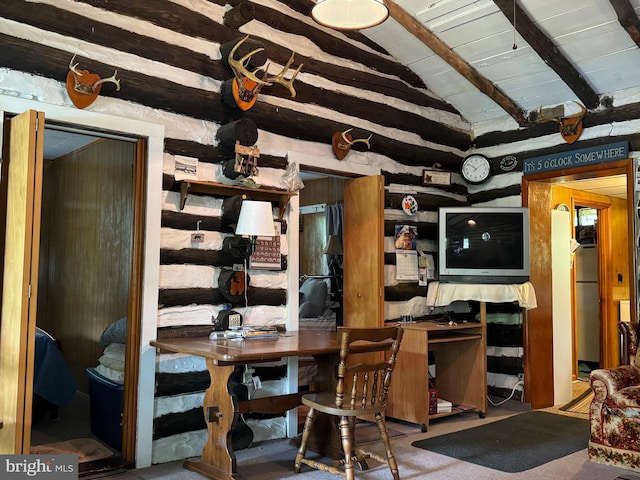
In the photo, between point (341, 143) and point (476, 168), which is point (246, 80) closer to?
point (341, 143)

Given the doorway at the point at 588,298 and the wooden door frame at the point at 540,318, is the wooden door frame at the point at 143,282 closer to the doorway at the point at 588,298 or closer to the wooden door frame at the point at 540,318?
the wooden door frame at the point at 540,318

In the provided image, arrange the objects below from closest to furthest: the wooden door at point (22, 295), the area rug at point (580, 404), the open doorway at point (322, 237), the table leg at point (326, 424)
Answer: the wooden door at point (22, 295), the table leg at point (326, 424), the area rug at point (580, 404), the open doorway at point (322, 237)

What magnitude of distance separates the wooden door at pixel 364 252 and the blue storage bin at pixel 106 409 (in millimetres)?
2014

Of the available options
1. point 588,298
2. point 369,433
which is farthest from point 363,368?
point 588,298

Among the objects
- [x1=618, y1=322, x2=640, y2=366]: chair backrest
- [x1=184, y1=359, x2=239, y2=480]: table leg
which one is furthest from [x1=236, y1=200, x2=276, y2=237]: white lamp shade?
[x1=618, y1=322, x2=640, y2=366]: chair backrest

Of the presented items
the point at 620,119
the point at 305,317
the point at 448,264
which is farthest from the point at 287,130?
the point at 620,119

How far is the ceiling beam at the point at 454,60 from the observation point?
4.62 metres

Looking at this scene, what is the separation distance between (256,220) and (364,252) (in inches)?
54.9

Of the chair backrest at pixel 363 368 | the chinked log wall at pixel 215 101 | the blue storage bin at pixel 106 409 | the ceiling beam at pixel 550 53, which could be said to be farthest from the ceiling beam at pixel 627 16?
the blue storage bin at pixel 106 409

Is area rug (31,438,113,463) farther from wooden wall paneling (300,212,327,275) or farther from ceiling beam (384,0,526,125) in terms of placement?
wooden wall paneling (300,212,327,275)

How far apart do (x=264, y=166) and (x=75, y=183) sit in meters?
2.92

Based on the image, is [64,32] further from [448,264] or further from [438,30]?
[448,264]

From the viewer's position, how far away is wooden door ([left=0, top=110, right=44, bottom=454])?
279cm

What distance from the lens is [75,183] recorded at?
20.1 ft
